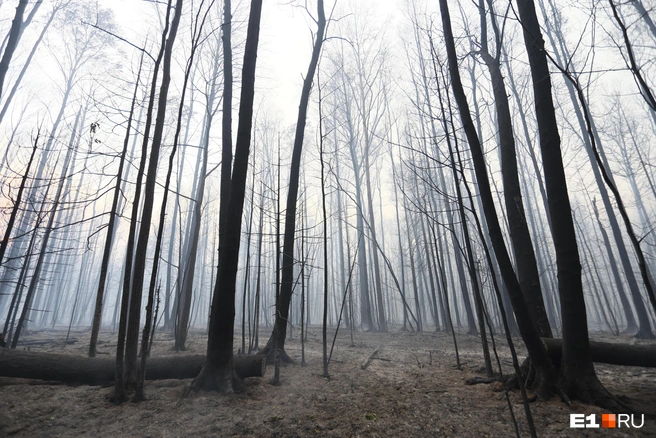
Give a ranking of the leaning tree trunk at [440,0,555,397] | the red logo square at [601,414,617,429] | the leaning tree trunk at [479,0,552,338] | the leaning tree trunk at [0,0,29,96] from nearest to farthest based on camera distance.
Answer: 1. the red logo square at [601,414,617,429]
2. the leaning tree trunk at [440,0,555,397]
3. the leaning tree trunk at [479,0,552,338]
4. the leaning tree trunk at [0,0,29,96]

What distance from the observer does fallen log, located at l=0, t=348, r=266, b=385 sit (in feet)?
11.1

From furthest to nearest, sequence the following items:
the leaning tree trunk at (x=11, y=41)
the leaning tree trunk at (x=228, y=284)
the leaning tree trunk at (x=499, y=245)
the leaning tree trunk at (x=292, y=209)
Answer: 1. the leaning tree trunk at (x=11, y=41)
2. the leaning tree trunk at (x=292, y=209)
3. the leaning tree trunk at (x=228, y=284)
4. the leaning tree trunk at (x=499, y=245)

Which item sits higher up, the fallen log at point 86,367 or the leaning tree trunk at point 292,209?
the leaning tree trunk at point 292,209

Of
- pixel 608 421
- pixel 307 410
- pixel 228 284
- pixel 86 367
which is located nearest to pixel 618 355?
pixel 608 421

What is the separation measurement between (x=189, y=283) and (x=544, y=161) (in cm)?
785

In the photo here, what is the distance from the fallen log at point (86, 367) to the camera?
11.1ft

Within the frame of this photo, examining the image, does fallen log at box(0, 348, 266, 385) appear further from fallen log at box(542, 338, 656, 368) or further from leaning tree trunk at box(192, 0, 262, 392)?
fallen log at box(542, 338, 656, 368)

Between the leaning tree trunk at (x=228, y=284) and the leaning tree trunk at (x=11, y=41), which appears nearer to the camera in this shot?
the leaning tree trunk at (x=228, y=284)

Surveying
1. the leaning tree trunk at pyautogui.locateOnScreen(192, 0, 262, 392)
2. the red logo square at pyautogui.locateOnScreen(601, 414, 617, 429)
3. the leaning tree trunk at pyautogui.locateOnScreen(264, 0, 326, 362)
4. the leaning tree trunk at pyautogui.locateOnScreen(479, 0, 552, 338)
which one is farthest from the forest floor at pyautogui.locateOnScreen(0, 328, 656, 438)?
the leaning tree trunk at pyautogui.locateOnScreen(264, 0, 326, 362)

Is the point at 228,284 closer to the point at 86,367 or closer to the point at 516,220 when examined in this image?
the point at 86,367

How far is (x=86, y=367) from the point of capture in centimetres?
356

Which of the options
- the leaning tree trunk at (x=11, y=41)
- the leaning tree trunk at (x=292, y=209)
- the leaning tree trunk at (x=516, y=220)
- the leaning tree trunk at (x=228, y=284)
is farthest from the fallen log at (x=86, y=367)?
the leaning tree trunk at (x=11, y=41)

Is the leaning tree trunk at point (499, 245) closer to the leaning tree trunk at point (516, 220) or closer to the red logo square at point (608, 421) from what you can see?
the red logo square at point (608, 421)

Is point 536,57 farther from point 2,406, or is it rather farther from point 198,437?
point 2,406
